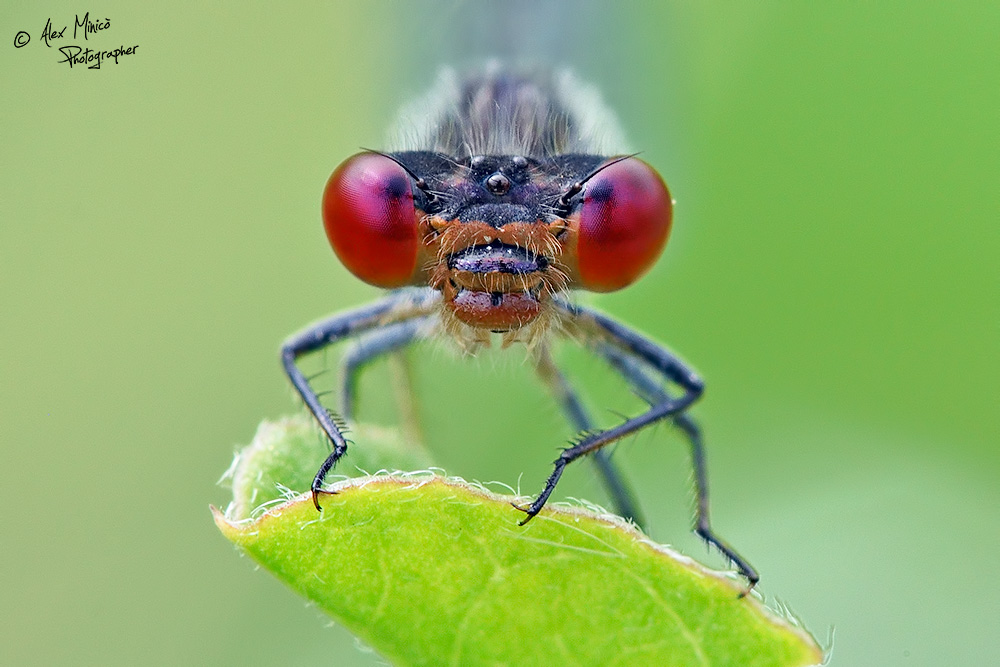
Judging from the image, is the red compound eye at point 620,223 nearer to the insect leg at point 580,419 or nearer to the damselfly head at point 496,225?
the damselfly head at point 496,225

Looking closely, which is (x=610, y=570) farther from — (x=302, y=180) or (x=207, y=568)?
(x=302, y=180)

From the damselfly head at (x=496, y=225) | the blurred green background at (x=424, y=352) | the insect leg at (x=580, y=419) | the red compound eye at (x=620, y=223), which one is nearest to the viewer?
the damselfly head at (x=496, y=225)

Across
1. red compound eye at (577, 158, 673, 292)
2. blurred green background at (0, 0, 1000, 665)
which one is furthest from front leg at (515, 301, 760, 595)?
blurred green background at (0, 0, 1000, 665)

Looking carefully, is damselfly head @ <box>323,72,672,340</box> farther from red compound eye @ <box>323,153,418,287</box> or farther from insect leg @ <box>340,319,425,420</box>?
insect leg @ <box>340,319,425,420</box>

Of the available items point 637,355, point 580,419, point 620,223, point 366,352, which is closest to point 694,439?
point 637,355

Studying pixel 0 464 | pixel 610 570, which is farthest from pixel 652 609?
pixel 0 464

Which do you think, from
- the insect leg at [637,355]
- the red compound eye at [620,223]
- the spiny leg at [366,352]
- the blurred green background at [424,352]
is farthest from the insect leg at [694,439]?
the spiny leg at [366,352]
